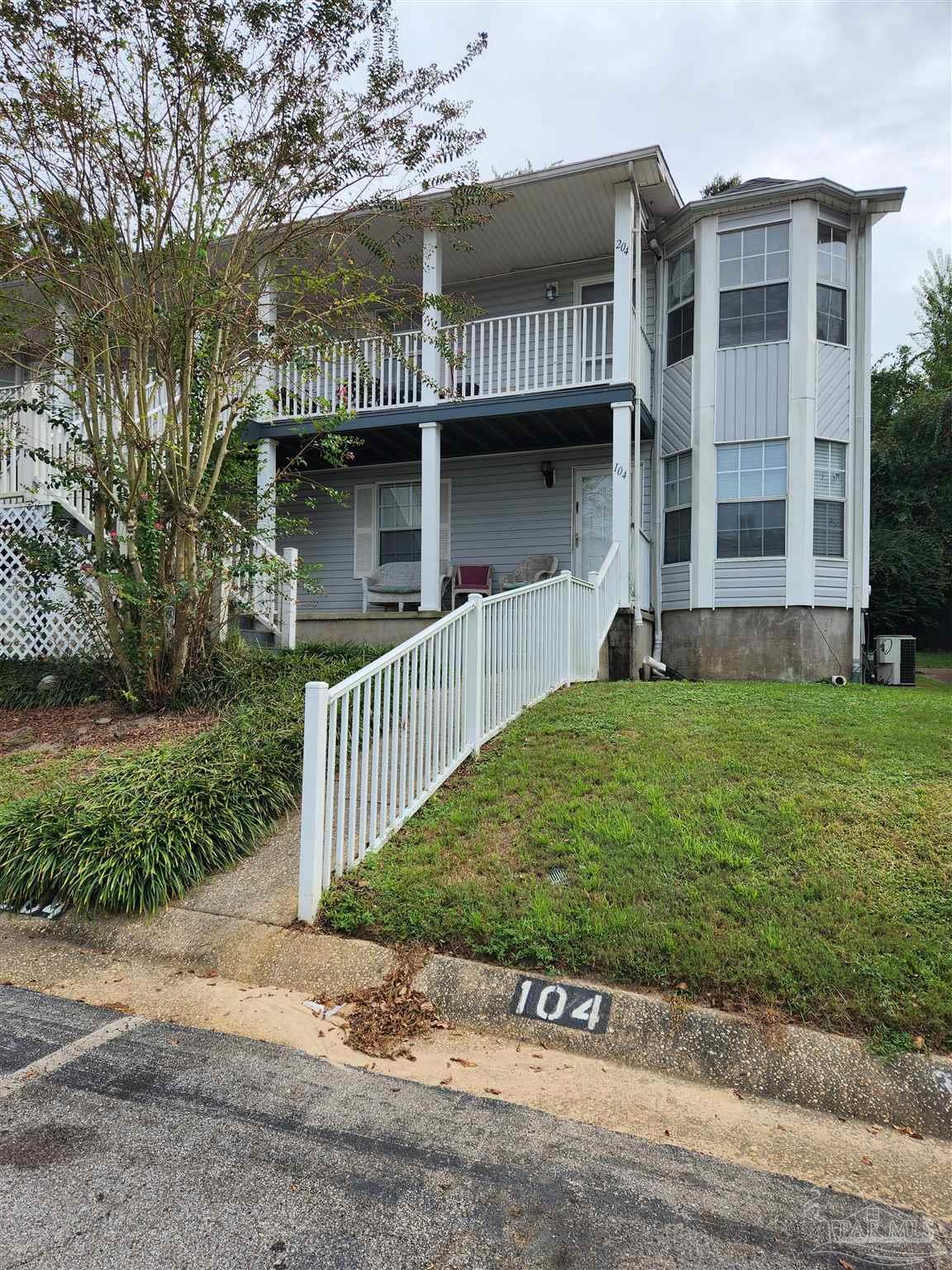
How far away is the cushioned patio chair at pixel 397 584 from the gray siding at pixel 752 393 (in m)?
4.67

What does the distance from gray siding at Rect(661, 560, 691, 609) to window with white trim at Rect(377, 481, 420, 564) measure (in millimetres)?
3991

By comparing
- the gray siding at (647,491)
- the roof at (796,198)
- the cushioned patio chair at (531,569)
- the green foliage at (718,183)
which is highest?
the green foliage at (718,183)

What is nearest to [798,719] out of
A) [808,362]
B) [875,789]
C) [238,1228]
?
[875,789]

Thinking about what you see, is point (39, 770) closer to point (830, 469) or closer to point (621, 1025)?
point (621, 1025)

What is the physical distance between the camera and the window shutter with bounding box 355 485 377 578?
12.6 metres

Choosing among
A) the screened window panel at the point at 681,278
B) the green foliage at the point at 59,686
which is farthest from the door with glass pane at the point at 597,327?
the green foliage at the point at 59,686

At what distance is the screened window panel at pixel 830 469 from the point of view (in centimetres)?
1036

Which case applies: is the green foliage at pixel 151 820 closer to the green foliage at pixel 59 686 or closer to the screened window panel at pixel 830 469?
the green foliage at pixel 59 686

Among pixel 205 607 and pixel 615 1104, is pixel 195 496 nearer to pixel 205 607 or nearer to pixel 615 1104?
pixel 205 607

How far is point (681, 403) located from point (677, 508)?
153 cm

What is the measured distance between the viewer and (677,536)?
11.0 metres

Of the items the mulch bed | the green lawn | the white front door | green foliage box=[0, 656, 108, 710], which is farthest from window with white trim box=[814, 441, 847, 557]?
green foliage box=[0, 656, 108, 710]

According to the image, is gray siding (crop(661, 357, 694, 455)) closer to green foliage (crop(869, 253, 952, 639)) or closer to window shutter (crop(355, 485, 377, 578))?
window shutter (crop(355, 485, 377, 578))

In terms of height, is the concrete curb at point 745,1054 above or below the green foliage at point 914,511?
below
